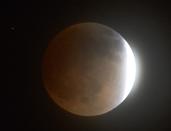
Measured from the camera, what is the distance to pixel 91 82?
10.8ft

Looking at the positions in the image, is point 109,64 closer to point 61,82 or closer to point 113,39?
point 113,39

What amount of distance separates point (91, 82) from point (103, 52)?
312 mm

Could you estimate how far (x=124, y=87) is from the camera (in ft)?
10.7

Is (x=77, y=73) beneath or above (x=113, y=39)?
beneath

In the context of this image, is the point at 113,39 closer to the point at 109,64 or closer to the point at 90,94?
the point at 109,64

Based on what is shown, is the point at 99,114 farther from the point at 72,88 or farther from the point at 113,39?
the point at 113,39

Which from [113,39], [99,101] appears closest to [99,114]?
Result: [99,101]

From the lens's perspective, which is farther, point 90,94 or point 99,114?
point 99,114

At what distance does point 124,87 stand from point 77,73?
466 mm

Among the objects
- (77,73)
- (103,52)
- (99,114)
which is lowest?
(99,114)

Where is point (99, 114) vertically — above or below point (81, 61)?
below

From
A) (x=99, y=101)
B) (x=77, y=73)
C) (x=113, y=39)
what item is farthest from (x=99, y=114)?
(x=113, y=39)

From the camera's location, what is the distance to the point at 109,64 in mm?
3297

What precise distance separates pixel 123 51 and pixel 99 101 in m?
0.53
